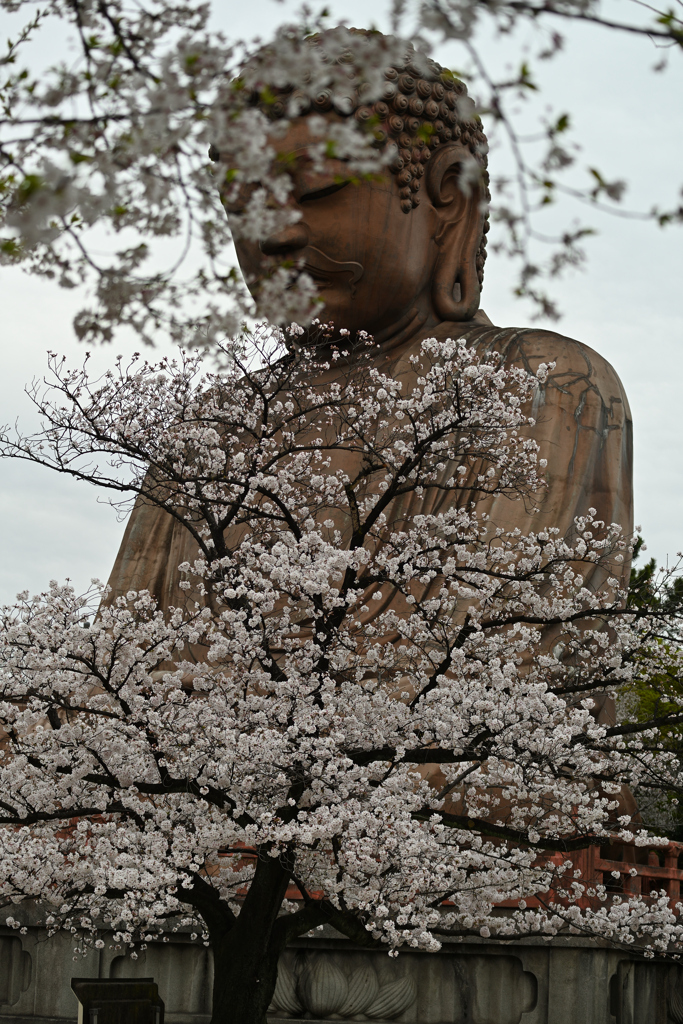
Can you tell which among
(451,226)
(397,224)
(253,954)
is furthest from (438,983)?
(451,226)

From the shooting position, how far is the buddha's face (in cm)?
846

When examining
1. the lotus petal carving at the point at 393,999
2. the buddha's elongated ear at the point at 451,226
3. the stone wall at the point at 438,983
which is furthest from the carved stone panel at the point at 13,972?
the buddha's elongated ear at the point at 451,226

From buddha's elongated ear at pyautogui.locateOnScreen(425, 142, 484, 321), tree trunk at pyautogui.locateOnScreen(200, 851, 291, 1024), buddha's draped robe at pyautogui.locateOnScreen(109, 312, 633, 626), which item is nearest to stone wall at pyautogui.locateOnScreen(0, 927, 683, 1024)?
tree trunk at pyautogui.locateOnScreen(200, 851, 291, 1024)

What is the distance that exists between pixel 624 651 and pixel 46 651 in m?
2.68

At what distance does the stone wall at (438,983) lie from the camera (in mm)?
6348

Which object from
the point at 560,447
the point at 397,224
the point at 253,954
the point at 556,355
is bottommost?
the point at 253,954

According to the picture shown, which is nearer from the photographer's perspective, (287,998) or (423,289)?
(287,998)

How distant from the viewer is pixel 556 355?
8414 millimetres

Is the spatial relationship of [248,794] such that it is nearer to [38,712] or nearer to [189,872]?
[189,872]

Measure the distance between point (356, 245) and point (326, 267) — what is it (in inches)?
10.9

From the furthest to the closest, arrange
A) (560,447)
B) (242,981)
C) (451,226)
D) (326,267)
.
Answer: (451,226), (326,267), (560,447), (242,981)

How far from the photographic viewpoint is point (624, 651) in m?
5.57

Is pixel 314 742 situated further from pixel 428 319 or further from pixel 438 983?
pixel 428 319

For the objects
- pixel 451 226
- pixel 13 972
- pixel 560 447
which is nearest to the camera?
pixel 13 972
